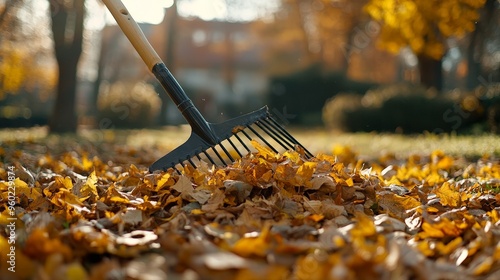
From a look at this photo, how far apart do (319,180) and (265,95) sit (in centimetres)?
1811

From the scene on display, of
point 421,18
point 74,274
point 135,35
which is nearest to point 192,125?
point 135,35

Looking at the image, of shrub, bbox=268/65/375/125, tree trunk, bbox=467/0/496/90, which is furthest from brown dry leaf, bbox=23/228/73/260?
shrub, bbox=268/65/375/125

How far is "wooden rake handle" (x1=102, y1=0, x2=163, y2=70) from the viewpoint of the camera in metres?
3.73

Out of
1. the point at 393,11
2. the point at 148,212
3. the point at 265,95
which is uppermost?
the point at 393,11

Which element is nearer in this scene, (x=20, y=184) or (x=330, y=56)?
(x=20, y=184)

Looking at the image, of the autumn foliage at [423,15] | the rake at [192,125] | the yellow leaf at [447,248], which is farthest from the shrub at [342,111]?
the yellow leaf at [447,248]

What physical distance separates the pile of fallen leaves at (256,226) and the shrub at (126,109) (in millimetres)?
12601

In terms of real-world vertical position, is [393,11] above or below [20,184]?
above

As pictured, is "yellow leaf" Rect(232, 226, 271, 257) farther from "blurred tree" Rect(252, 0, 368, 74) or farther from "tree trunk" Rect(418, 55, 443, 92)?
"blurred tree" Rect(252, 0, 368, 74)

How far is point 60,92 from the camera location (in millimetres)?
11234

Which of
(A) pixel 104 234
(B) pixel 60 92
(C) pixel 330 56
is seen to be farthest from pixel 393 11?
(C) pixel 330 56

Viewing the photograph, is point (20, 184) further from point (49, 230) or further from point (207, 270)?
point (207, 270)

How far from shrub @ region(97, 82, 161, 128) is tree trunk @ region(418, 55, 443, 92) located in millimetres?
7334

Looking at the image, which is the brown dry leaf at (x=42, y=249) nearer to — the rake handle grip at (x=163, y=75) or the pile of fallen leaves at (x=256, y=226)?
the pile of fallen leaves at (x=256, y=226)
